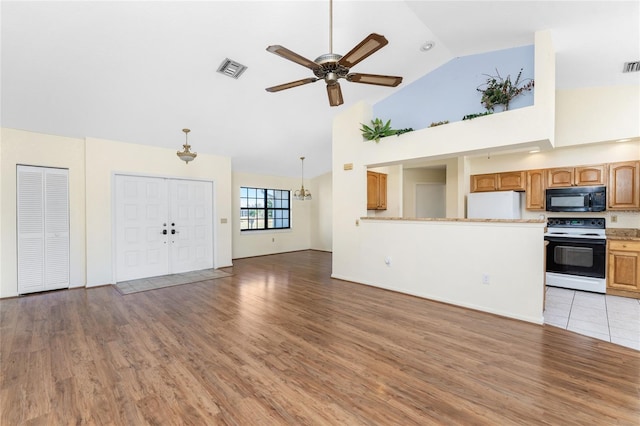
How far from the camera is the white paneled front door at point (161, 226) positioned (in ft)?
17.4

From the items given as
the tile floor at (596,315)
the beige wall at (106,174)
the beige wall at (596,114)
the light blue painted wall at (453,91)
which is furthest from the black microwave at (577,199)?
the beige wall at (106,174)

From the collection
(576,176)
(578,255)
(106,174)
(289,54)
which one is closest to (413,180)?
(576,176)

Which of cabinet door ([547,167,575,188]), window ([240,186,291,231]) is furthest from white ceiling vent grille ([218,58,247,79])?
cabinet door ([547,167,575,188])

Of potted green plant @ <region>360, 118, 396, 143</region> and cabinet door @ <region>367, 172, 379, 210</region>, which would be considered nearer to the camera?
potted green plant @ <region>360, 118, 396, 143</region>

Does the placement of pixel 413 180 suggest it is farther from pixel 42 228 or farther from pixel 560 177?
pixel 42 228

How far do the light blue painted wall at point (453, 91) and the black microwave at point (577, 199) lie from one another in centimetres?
243

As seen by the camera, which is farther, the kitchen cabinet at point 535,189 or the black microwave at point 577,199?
the kitchen cabinet at point 535,189

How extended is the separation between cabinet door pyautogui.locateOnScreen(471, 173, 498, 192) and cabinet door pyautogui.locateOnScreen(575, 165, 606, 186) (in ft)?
3.86

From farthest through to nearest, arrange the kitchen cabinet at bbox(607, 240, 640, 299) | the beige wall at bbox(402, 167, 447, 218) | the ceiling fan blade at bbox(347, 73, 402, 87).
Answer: the beige wall at bbox(402, 167, 447, 218), the kitchen cabinet at bbox(607, 240, 640, 299), the ceiling fan blade at bbox(347, 73, 402, 87)

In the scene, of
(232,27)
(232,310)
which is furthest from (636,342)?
(232,27)

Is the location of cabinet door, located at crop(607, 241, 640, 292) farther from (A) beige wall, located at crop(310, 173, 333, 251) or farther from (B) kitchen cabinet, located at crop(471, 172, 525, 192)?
(A) beige wall, located at crop(310, 173, 333, 251)

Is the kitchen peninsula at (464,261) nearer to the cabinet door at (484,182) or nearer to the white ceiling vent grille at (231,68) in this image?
the cabinet door at (484,182)

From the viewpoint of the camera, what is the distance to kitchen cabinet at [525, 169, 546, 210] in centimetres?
502

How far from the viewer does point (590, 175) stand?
15.1 feet
